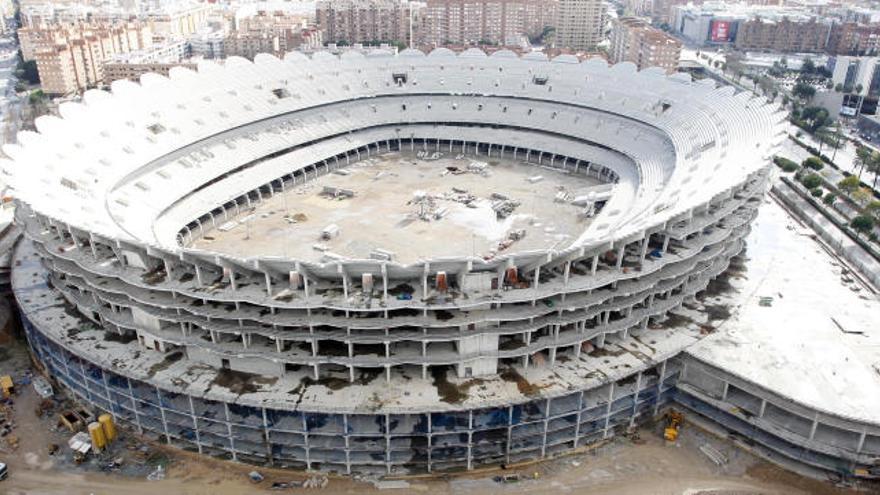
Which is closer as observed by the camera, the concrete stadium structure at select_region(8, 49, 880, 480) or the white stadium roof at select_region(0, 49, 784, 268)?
the concrete stadium structure at select_region(8, 49, 880, 480)

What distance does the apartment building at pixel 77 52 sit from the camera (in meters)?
158

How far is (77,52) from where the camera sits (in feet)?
546

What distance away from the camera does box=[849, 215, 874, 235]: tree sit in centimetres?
7682

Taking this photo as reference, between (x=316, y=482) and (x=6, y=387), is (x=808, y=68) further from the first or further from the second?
(x=6, y=387)

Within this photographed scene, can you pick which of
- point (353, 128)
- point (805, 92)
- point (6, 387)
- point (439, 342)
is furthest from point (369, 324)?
point (805, 92)

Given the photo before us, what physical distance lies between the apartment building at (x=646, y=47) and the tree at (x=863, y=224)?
3536 inches

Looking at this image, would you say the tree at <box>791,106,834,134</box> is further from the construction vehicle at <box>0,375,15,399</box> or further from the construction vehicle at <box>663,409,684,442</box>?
the construction vehicle at <box>0,375,15,399</box>

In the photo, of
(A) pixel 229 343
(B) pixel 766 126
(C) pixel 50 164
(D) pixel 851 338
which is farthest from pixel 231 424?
(B) pixel 766 126

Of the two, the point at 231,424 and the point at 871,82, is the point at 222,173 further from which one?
the point at 871,82

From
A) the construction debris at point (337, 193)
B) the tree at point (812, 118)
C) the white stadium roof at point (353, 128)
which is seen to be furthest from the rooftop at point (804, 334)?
the tree at point (812, 118)

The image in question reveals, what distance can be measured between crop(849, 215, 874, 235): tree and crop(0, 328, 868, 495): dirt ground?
146 ft

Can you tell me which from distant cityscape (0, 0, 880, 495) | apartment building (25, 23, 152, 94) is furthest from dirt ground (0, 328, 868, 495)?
apartment building (25, 23, 152, 94)

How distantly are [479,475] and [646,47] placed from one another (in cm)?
15420

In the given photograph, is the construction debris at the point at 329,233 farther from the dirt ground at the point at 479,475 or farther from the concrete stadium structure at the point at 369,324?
the dirt ground at the point at 479,475
